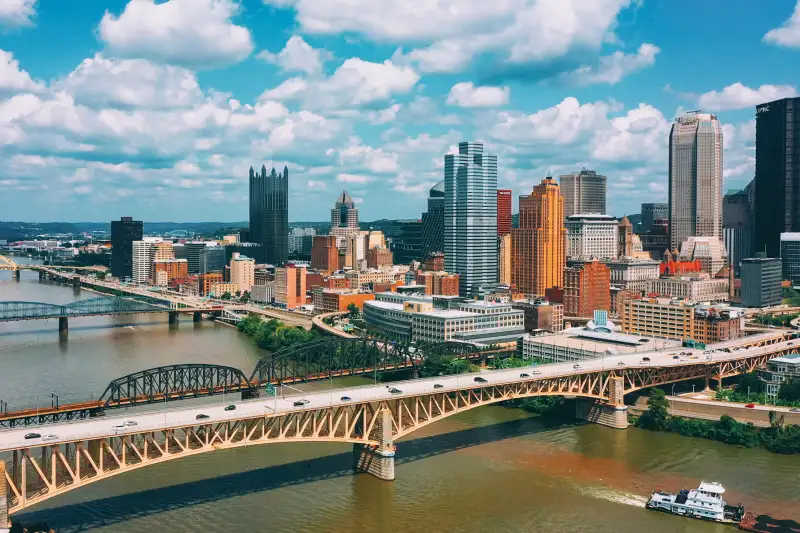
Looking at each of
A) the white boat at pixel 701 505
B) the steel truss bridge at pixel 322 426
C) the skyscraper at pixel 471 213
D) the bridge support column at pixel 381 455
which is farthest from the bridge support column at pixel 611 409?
the skyscraper at pixel 471 213

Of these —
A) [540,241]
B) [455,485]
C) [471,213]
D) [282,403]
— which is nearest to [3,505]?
[282,403]

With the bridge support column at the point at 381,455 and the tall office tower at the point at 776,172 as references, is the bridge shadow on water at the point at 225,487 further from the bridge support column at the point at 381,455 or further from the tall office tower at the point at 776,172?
the tall office tower at the point at 776,172

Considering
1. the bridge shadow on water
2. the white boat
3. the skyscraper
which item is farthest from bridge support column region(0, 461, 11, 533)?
the skyscraper

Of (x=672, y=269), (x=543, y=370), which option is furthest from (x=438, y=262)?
(x=543, y=370)

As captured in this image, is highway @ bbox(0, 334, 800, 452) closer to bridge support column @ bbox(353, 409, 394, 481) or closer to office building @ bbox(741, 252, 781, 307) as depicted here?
bridge support column @ bbox(353, 409, 394, 481)

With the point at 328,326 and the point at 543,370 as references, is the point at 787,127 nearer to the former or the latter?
the point at 328,326

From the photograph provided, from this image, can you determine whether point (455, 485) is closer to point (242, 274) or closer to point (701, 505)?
point (701, 505)
